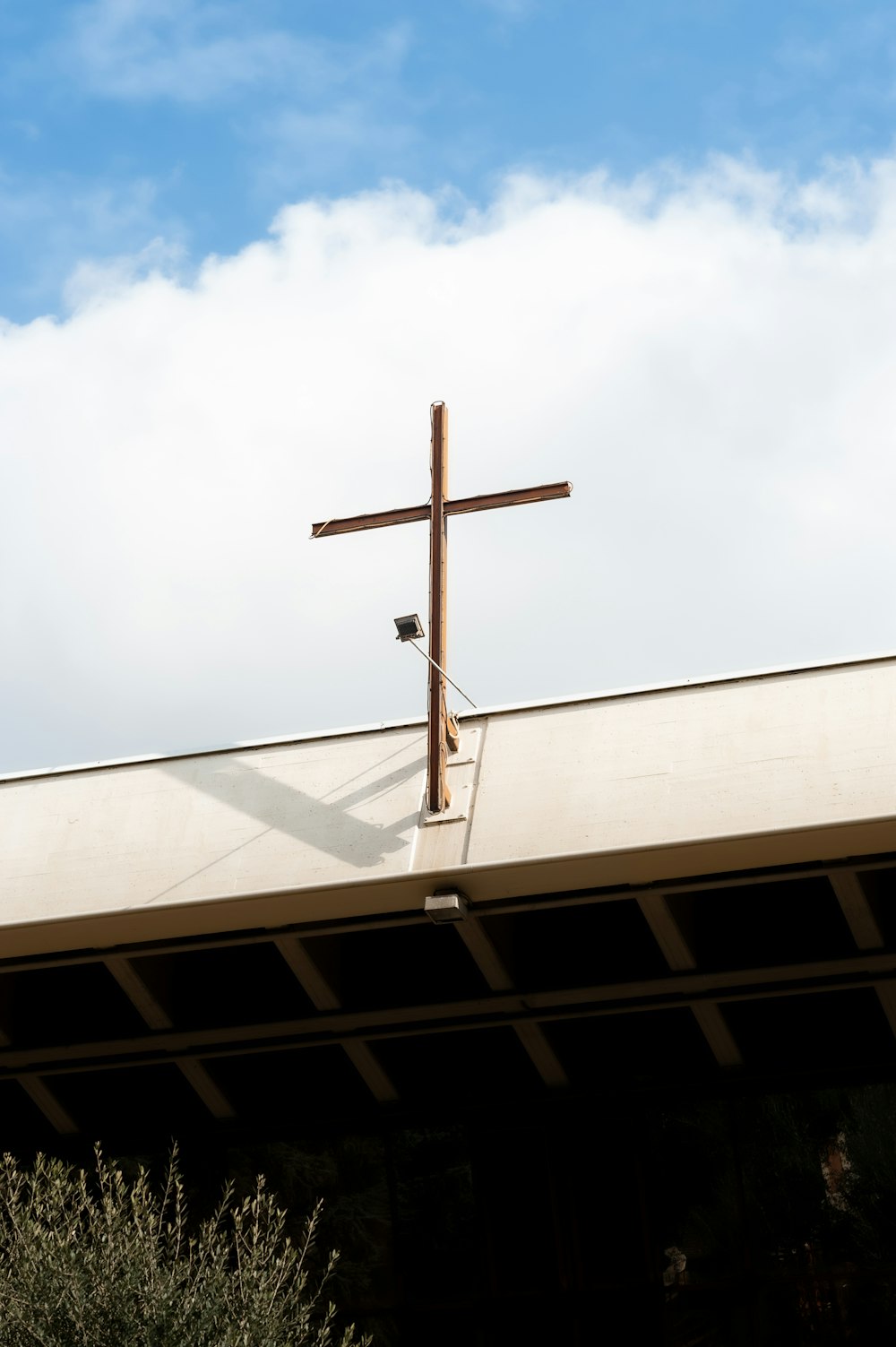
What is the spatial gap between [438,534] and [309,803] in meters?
2.42

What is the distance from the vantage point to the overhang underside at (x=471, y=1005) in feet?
40.1

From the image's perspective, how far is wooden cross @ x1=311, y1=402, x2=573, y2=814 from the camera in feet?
38.4

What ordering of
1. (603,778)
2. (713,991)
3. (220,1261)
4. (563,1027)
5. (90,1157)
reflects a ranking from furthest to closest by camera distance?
(90,1157) < (563,1027) < (713,991) < (603,778) < (220,1261)

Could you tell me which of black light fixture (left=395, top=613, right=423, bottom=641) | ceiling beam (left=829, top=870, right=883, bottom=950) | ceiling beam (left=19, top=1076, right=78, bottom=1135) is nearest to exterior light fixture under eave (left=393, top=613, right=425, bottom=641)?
black light fixture (left=395, top=613, right=423, bottom=641)

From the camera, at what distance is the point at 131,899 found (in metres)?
11.9

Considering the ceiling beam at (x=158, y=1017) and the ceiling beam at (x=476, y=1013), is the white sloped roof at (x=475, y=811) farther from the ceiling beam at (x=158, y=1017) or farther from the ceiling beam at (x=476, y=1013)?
the ceiling beam at (x=476, y=1013)

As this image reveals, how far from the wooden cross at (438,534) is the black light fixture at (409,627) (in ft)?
0.87

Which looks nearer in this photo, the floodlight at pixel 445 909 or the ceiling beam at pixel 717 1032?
the floodlight at pixel 445 909

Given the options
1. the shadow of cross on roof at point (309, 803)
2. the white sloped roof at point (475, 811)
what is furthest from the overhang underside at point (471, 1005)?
the shadow of cross on roof at point (309, 803)

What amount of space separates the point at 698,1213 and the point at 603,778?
3959 mm

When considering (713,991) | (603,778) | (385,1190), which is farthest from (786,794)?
(385,1190)

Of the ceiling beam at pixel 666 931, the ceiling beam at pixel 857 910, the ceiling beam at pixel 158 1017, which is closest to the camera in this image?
the ceiling beam at pixel 857 910

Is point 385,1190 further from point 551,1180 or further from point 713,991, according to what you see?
point 713,991

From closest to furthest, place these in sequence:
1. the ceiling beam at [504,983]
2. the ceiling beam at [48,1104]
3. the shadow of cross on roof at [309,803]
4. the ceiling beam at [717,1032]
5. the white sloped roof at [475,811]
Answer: the white sloped roof at [475,811]
the shadow of cross on roof at [309,803]
the ceiling beam at [504,983]
the ceiling beam at [717,1032]
the ceiling beam at [48,1104]
